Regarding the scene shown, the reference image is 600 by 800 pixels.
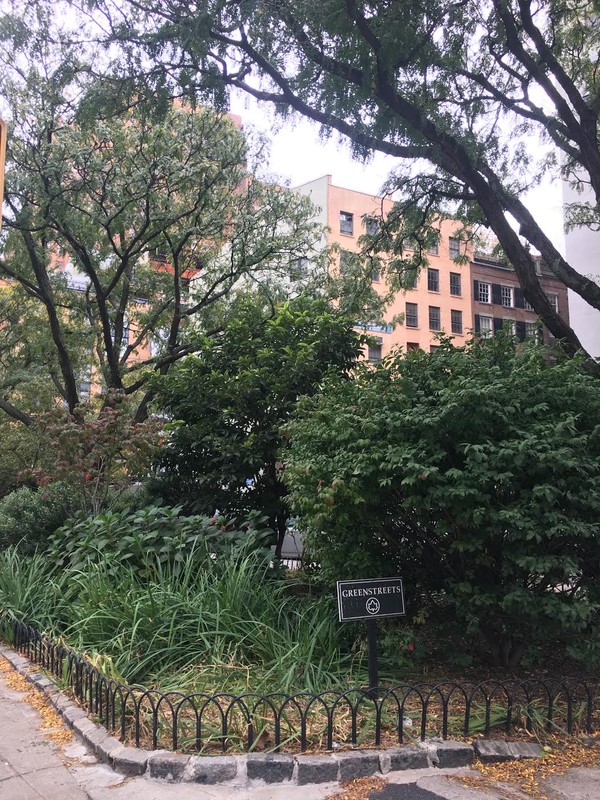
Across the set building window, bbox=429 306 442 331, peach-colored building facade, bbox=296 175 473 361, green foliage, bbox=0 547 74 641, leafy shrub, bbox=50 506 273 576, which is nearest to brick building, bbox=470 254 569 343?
peach-colored building facade, bbox=296 175 473 361

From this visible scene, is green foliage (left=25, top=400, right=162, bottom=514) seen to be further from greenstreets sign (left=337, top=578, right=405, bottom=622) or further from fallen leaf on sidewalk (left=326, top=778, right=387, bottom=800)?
fallen leaf on sidewalk (left=326, top=778, right=387, bottom=800)

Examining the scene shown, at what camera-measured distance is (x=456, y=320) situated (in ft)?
187

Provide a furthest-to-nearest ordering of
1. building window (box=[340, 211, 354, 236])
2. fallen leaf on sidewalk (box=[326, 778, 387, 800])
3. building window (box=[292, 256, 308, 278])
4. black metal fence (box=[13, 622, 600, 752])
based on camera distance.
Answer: building window (box=[340, 211, 354, 236]) → building window (box=[292, 256, 308, 278]) → black metal fence (box=[13, 622, 600, 752]) → fallen leaf on sidewalk (box=[326, 778, 387, 800])

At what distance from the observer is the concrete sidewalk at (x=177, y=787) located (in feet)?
12.2

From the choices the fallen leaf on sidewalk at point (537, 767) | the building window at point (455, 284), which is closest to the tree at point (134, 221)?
the fallen leaf on sidewalk at point (537, 767)

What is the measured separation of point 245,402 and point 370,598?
171 inches

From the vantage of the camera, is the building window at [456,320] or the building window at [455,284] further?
the building window at [455,284]

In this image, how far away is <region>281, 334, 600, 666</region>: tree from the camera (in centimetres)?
468

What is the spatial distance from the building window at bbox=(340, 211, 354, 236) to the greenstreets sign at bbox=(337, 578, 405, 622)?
167 ft

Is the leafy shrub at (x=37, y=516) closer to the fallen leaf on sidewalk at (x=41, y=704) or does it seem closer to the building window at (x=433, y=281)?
the fallen leaf on sidewalk at (x=41, y=704)

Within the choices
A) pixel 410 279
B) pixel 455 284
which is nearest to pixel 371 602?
pixel 410 279

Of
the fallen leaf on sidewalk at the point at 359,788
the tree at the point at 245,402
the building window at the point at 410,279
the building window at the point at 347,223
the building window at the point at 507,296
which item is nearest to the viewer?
the fallen leaf on sidewalk at the point at 359,788

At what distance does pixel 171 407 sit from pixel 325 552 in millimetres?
4798

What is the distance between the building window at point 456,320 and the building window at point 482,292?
212cm
